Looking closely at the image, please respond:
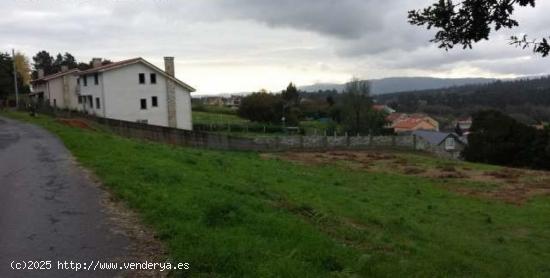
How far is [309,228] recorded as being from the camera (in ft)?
30.6

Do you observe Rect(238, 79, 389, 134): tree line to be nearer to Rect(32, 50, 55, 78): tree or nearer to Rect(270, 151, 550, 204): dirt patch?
Rect(270, 151, 550, 204): dirt patch

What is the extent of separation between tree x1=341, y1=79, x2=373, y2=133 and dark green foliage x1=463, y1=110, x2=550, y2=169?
2431 centimetres

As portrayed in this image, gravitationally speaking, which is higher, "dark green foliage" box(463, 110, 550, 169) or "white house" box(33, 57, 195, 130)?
"white house" box(33, 57, 195, 130)

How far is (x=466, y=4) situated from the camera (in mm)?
7598

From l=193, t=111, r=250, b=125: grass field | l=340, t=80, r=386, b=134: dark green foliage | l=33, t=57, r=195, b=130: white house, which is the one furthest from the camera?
l=193, t=111, r=250, b=125: grass field

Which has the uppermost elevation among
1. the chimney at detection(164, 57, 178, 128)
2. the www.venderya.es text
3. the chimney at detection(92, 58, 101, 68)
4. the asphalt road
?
the chimney at detection(92, 58, 101, 68)

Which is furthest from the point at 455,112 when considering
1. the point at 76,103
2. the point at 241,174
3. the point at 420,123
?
the point at 241,174

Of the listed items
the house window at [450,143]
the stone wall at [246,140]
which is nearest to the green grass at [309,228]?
the stone wall at [246,140]

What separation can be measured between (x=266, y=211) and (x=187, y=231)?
2754 millimetres

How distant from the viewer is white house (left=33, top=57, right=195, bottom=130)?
2128 inches

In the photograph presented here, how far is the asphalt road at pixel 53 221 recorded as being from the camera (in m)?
7.06

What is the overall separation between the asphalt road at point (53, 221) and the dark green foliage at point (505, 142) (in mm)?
51565

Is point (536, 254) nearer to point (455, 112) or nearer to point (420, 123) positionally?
point (420, 123)

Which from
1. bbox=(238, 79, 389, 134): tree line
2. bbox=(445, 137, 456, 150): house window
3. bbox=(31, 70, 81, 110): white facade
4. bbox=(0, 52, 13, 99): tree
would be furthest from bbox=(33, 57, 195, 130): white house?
bbox=(445, 137, 456, 150): house window
